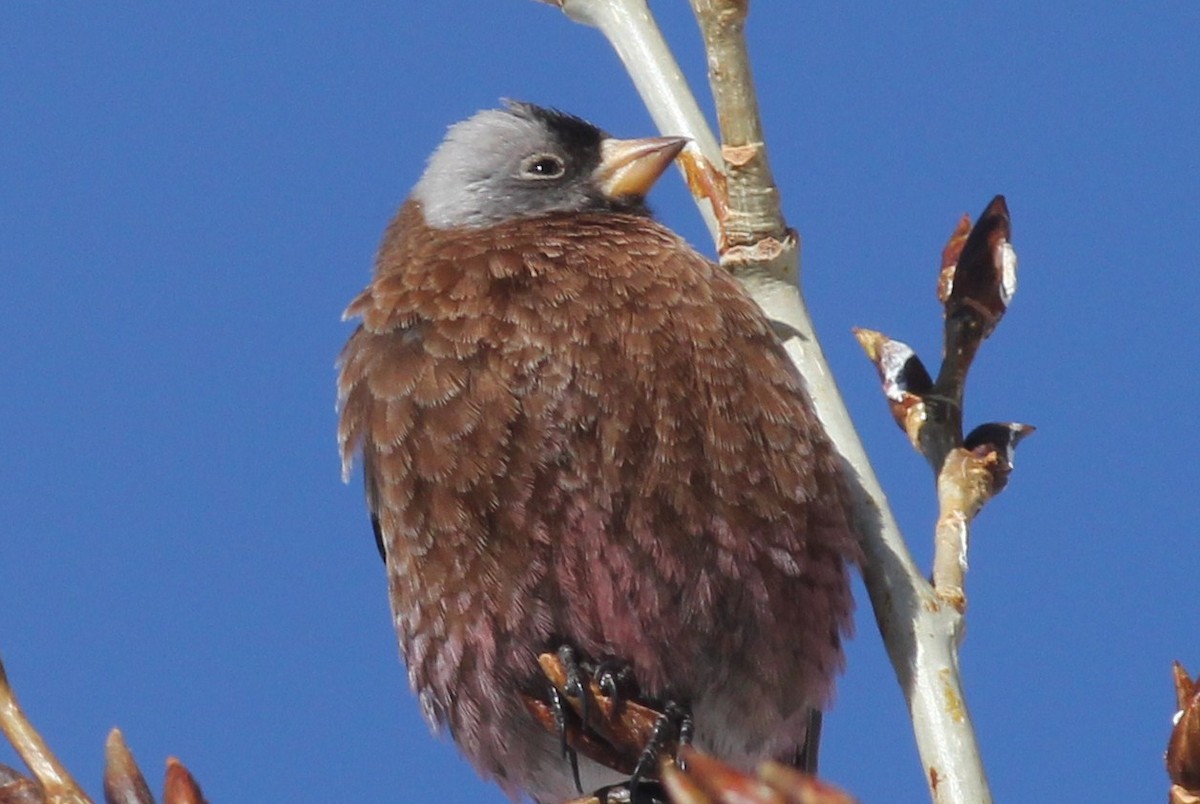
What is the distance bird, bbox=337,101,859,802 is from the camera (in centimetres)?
407

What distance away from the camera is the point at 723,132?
3727mm

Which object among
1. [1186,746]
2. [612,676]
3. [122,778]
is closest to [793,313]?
[612,676]

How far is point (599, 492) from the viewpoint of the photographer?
4.05 metres

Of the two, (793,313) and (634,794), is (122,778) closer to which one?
(634,794)

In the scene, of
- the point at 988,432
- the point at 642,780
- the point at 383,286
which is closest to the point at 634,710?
the point at 642,780

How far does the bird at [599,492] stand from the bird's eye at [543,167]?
73cm

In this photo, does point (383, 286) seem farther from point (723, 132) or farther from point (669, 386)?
point (723, 132)

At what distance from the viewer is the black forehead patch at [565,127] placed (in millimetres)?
5383

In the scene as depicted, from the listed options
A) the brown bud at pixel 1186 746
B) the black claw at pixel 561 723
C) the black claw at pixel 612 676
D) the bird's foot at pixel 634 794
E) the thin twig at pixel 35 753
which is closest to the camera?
→ the thin twig at pixel 35 753

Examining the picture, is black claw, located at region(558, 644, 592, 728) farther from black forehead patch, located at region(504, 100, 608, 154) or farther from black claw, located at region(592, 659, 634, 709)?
black forehead patch, located at region(504, 100, 608, 154)

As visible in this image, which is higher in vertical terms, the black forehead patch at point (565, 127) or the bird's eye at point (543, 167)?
the black forehead patch at point (565, 127)

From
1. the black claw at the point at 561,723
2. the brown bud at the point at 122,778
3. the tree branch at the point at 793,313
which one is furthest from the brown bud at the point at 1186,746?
the brown bud at the point at 122,778

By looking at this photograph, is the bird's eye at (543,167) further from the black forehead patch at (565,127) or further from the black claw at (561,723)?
the black claw at (561,723)

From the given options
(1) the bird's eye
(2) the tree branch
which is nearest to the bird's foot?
(2) the tree branch
